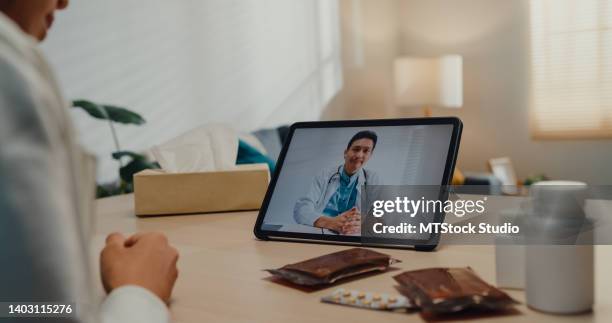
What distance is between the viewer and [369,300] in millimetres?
647

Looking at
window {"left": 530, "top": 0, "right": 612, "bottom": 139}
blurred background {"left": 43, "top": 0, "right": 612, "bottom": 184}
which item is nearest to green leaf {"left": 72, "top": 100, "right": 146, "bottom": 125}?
blurred background {"left": 43, "top": 0, "right": 612, "bottom": 184}

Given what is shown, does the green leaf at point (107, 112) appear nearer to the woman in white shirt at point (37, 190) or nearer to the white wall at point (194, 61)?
the white wall at point (194, 61)

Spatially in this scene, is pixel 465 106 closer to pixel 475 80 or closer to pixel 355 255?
pixel 475 80

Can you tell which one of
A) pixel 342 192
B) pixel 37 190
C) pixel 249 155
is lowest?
pixel 249 155

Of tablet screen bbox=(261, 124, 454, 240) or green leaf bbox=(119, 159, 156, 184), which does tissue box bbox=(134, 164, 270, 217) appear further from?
green leaf bbox=(119, 159, 156, 184)

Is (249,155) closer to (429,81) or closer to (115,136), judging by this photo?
(115,136)

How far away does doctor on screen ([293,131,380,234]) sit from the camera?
36.9 inches

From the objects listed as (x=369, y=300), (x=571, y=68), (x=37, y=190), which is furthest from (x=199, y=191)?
(x=571, y=68)

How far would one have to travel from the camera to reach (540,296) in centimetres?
59

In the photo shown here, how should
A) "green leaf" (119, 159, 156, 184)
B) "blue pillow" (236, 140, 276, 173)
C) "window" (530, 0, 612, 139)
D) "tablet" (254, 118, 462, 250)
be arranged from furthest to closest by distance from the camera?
"window" (530, 0, 612, 139), "green leaf" (119, 159, 156, 184), "blue pillow" (236, 140, 276, 173), "tablet" (254, 118, 462, 250)

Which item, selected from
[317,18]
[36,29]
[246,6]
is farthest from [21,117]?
[317,18]

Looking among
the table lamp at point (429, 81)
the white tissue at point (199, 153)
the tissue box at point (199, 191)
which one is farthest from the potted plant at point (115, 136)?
the table lamp at point (429, 81)

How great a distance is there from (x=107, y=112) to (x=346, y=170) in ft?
7.26

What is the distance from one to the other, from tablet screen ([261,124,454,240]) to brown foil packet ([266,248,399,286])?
0.44 feet
